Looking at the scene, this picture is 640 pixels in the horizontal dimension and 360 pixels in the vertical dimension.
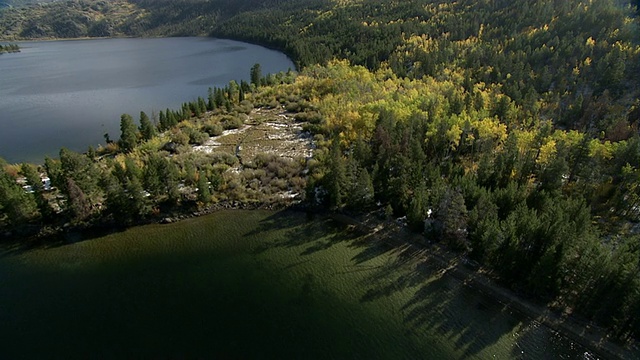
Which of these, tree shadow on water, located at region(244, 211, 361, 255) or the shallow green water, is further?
tree shadow on water, located at region(244, 211, 361, 255)

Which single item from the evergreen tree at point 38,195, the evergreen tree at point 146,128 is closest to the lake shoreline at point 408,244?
the evergreen tree at point 38,195

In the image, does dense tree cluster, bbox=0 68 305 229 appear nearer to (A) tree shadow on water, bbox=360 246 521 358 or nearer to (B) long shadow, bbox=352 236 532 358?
(B) long shadow, bbox=352 236 532 358

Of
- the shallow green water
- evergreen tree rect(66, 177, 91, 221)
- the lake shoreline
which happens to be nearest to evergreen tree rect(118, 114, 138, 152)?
evergreen tree rect(66, 177, 91, 221)

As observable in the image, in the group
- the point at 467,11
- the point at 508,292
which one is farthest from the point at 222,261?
the point at 467,11

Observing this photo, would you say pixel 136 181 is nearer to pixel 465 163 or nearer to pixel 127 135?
pixel 127 135

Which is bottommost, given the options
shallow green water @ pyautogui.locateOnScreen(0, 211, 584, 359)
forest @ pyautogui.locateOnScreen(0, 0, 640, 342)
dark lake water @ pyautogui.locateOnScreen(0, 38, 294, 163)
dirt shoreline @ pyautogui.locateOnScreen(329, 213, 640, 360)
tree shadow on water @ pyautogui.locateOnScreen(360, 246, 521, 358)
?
dark lake water @ pyautogui.locateOnScreen(0, 38, 294, 163)

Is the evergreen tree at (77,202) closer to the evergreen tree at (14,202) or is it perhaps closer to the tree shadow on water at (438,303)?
the evergreen tree at (14,202)

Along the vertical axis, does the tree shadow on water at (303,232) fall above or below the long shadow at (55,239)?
above
